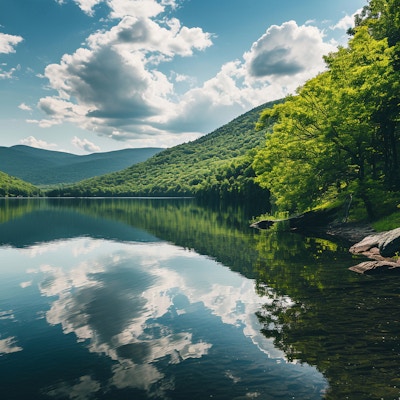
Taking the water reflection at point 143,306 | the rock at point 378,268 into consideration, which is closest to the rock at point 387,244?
the rock at point 378,268

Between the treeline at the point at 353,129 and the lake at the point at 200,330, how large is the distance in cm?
1712

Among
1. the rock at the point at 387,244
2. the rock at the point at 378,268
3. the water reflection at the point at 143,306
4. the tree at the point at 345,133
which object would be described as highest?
the tree at the point at 345,133

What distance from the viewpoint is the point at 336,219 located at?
171 ft

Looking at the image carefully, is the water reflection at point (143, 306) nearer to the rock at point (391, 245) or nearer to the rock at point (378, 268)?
the rock at point (378, 268)

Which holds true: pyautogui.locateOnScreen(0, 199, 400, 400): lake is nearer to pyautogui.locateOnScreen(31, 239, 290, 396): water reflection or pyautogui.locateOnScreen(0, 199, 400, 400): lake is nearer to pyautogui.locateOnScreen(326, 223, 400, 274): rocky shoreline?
pyautogui.locateOnScreen(31, 239, 290, 396): water reflection

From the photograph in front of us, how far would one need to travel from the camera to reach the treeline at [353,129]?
39.2 metres

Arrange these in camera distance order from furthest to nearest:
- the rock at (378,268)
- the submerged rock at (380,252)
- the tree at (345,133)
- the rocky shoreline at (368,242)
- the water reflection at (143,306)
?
the tree at (345,133)
the rocky shoreline at (368,242)
the submerged rock at (380,252)
the rock at (378,268)
the water reflection at (143,306)

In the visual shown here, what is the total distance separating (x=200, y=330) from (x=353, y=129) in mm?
32787

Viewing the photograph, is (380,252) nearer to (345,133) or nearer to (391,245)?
(391,245)

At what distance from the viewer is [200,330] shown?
1565 cm

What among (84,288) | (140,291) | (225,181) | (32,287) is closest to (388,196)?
(140,291)

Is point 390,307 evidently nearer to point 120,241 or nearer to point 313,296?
point 313,296

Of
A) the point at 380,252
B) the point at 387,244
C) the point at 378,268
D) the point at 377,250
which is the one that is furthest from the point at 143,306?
the point at 377,250

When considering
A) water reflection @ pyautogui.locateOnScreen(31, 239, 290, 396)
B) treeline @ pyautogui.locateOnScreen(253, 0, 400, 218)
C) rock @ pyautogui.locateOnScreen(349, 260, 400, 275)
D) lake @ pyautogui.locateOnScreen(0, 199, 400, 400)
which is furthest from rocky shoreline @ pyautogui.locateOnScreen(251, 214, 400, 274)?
water reflection @ pyautogui.locateOnScreen(31, 239, 290, 396)
